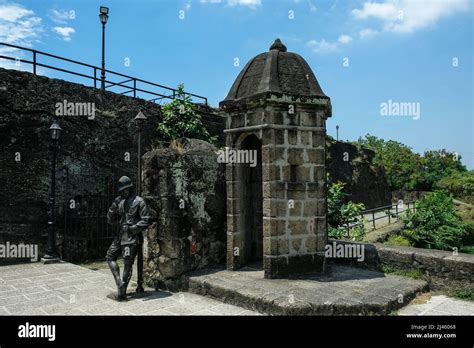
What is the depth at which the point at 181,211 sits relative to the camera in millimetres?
6008

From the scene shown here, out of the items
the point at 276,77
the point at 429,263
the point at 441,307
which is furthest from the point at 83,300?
the point at 429,263

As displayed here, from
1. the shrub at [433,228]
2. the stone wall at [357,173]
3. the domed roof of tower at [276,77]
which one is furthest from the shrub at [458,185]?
the domed roof of tower at [276,77]

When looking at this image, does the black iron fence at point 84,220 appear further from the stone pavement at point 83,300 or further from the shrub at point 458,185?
the shrub at point 458,185

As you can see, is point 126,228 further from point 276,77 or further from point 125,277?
point 276,77

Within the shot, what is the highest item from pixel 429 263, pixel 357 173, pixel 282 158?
pixel 357 173

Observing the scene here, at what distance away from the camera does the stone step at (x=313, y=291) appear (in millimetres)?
4410

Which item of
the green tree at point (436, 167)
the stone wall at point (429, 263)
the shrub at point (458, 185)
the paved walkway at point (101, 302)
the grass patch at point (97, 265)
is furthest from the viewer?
the green tree at point (436, 167)

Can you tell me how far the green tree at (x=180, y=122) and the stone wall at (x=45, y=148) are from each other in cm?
135

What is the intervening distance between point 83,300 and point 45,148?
228 inches

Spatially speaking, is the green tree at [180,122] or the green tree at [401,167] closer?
the green tree at [180,122]

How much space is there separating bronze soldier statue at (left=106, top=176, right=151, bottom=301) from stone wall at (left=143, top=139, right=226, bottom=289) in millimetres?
431

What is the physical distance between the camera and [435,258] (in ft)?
18.2

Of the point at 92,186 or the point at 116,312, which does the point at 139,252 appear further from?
the point at 92,186
